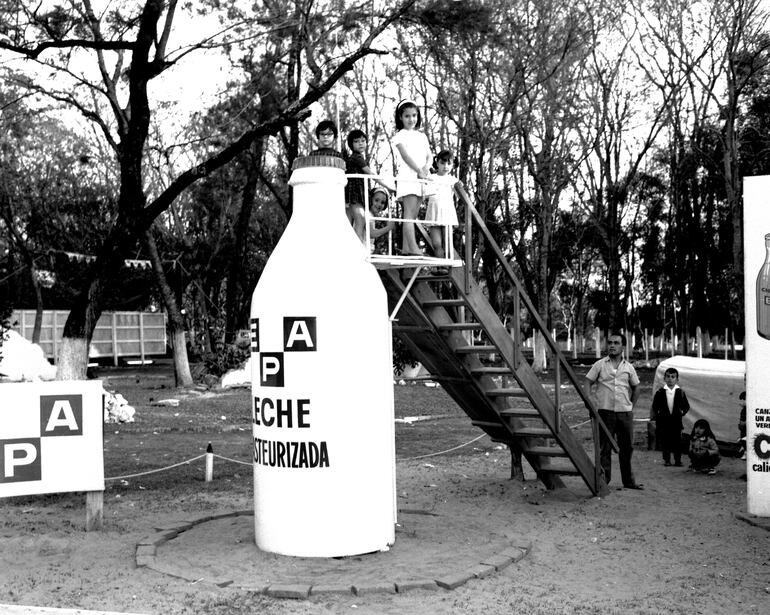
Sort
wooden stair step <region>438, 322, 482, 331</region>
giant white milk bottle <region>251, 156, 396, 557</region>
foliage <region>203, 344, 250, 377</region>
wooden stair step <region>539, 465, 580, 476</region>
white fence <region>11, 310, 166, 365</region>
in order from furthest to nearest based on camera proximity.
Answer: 1. white fence <region>11, 310, 166, 365</region>
2. foliage <region>203, 344, 250, 377</region>
3. wooden stair step <region>539, 465, 580, 476</region>
4. wooden stair step <region>438, 322, 482, 331</region>
5. giant white milk bottle <region>251, 156, 396, 557</region>

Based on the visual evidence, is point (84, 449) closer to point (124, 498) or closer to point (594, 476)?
point (124, 498)

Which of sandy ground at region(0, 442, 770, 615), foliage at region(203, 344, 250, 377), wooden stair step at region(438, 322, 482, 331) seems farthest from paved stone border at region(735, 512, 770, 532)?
foliage at region(203, 344, 250, 377)

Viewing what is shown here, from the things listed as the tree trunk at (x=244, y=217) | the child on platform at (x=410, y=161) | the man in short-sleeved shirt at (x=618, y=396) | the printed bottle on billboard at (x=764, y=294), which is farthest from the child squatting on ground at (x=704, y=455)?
the tree trunk at (x=244, y=217)

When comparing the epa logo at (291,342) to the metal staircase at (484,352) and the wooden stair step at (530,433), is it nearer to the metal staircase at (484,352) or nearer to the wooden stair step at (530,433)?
the metal staircase at (484,352)

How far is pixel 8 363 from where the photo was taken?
31.4 metres

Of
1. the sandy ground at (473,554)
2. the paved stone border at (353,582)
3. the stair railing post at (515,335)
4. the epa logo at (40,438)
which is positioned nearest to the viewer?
the sandy ground at (473,554)

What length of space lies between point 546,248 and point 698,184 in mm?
11745

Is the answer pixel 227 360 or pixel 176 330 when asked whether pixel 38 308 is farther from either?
pixel 227 360

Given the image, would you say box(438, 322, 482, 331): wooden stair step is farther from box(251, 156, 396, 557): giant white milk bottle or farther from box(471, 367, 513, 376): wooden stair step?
box(251, 156, 396, 557): giant white milk bottle

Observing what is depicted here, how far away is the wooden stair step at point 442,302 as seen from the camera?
10344mm

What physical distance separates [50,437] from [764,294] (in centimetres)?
808

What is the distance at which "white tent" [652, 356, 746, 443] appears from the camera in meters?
16.0

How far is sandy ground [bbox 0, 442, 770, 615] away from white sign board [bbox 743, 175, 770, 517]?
1.71 ft

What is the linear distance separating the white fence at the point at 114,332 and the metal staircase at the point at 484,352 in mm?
36456
